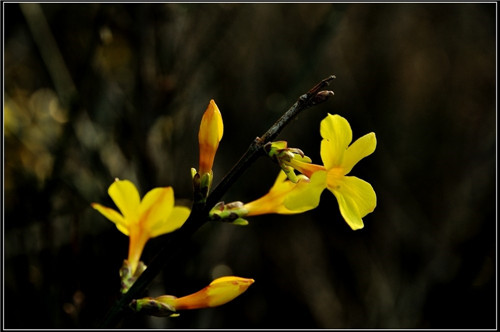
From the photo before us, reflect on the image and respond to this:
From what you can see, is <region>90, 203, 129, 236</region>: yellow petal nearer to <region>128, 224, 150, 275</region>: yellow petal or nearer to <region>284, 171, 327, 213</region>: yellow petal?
<region>128, 224, 150, 275</region>: yellow petal

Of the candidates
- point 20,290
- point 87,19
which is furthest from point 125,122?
point 87,19

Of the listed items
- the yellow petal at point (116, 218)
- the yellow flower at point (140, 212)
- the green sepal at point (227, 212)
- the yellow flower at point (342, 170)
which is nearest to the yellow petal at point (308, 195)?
the yellow flower at point (342, 170)

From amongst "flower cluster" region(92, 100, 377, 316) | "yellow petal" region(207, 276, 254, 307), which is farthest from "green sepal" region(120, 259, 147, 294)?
"yellow petal" region(207, 276, 254, 307)

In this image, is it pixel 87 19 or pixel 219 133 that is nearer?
pixel 219 133

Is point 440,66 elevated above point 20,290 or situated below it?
above

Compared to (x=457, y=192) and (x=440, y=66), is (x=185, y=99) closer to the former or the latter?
(x=457, y=192)

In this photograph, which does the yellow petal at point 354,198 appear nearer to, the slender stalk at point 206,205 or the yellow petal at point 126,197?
the slender stalk at point 206,205

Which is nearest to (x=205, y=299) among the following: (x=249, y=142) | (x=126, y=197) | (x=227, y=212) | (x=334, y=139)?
(x=227, y=212)
